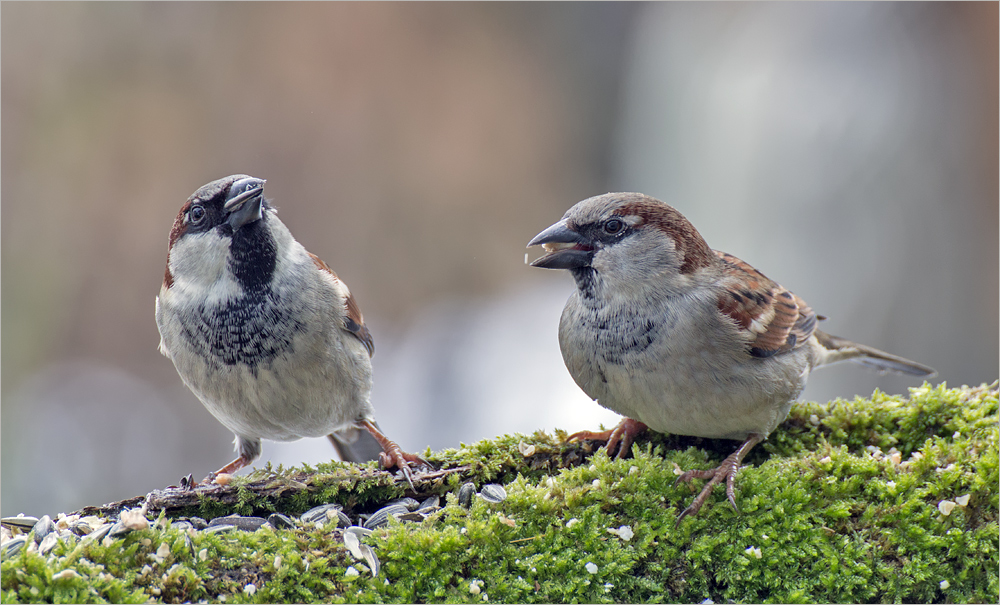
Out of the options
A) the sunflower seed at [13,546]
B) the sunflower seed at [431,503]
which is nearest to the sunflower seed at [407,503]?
the sunflower seed at [431,503]

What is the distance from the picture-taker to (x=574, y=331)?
2828mm

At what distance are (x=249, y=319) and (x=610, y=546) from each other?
1.47m

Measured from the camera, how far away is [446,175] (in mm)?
8031

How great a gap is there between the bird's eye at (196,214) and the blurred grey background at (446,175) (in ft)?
10.6

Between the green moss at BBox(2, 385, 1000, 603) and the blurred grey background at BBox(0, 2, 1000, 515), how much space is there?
3.38 m

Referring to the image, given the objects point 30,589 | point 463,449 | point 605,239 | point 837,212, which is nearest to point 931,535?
point 605,239

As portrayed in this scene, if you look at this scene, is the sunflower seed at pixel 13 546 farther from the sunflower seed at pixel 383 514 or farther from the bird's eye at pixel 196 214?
the bird's eye at pixel 196 214

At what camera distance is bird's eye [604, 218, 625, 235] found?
8.87 feet

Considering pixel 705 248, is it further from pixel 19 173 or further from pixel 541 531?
pixel 19 173

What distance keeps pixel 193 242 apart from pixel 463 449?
4.02ft

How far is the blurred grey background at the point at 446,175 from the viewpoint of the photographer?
5.49 meters

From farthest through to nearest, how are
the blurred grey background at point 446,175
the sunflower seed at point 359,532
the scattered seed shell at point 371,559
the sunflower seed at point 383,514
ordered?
the blurred grey background at point 446,175, the sunflower seed at point 383,514, the sunflower seed at point 359,532, the scattered seed shell at point 371,559

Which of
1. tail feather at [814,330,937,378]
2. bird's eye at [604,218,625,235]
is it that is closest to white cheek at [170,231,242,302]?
bird's eye at [604,218,625,235]

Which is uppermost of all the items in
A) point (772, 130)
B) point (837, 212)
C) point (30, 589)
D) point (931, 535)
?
point (772, 130)
